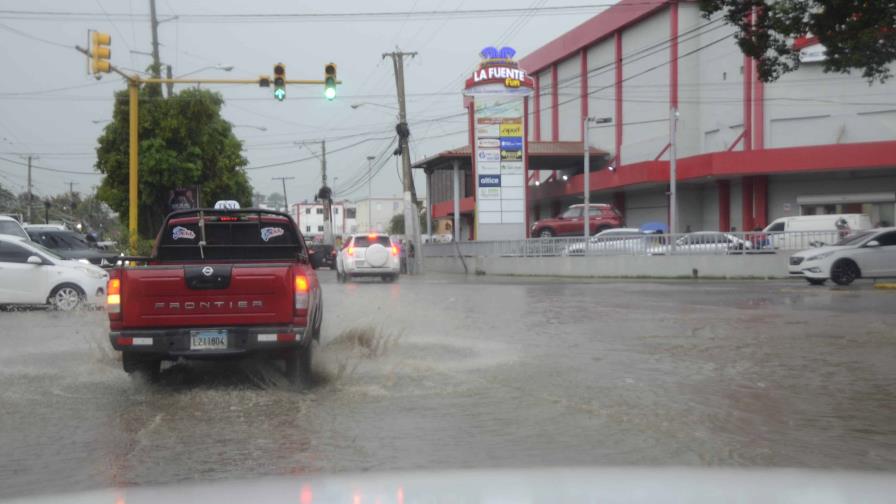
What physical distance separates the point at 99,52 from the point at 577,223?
27.1 meters

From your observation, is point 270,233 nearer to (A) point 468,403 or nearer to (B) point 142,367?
(B) point 142,367

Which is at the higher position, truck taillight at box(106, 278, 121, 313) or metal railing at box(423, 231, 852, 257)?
metal railing at box(423, 231, 852, 257)

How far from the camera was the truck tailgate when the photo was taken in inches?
325

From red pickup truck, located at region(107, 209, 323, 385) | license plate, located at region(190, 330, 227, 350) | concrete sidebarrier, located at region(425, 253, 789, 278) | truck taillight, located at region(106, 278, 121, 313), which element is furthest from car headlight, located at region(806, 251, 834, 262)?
truck taillight, located at region(106, 278, 121, 313)

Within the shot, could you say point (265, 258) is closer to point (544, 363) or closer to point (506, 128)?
point (544, 363)

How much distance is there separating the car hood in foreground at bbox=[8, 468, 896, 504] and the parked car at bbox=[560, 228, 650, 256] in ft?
91.4

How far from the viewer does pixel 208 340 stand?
27.3ft

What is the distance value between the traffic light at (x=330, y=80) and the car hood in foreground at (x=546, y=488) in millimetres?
18108

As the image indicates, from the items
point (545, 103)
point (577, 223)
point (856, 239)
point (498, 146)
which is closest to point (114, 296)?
point (856, 239)

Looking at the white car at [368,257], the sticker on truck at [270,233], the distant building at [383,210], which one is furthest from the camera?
the distant building at [383,210]

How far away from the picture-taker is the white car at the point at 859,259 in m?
23.0

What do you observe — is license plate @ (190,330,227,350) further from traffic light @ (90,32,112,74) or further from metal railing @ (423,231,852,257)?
metal railing @ (423,231,852,257)

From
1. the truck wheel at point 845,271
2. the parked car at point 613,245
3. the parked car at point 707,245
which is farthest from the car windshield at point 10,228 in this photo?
the truck wheel at point 845,271

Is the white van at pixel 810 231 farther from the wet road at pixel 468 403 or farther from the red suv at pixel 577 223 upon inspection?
the wet road at pixel 468 403
